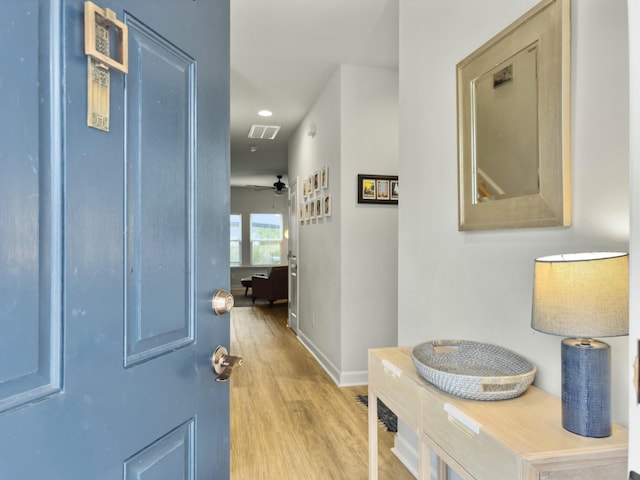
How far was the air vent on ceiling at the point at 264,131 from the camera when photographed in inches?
213

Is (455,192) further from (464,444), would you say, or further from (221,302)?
(221,302)

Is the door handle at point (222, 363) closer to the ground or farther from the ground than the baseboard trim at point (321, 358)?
farther from the ground

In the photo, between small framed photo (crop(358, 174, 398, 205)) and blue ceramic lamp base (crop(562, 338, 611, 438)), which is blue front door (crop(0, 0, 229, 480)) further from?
small framed photo (crop(358, 174, 398, 205))

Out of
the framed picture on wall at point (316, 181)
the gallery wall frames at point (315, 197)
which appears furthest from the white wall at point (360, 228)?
the framed picture on wall at point (316, 181)

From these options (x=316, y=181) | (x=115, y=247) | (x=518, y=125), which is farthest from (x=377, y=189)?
(x=115, y=247)

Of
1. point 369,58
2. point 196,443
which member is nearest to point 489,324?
point 196,443

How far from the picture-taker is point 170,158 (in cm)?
84

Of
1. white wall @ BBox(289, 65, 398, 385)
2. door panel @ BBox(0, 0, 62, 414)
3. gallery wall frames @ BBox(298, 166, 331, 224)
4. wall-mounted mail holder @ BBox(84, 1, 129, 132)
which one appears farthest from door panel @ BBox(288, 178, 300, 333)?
door panel @ BBox(0, 0, 62, 414)

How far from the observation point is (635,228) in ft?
1.97

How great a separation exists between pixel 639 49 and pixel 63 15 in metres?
0.83

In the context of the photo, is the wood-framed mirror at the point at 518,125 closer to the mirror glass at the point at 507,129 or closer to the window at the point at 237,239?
the mirror glass at the point at 507,129

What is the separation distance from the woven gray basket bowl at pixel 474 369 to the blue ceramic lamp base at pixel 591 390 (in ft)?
0.67

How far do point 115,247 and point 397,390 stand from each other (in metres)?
1.22

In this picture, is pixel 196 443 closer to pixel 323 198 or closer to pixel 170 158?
pixel 170 158
